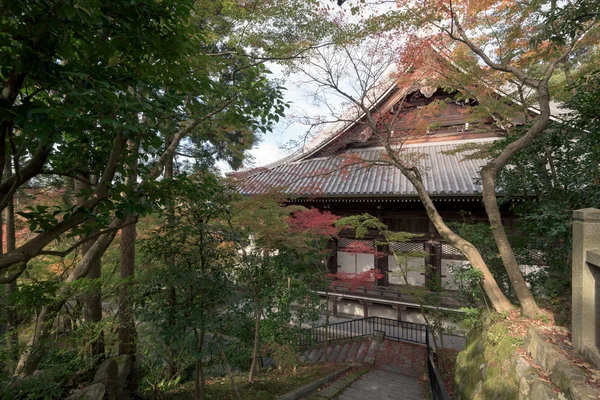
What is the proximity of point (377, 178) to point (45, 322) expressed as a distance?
29.2ft

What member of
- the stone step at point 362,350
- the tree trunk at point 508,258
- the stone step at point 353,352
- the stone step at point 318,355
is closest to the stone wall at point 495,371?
the tree trunk at point 508,258

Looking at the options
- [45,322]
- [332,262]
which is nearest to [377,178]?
[332,262]

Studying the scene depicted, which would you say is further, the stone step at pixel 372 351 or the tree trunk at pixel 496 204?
the stone step at pixel 372 351

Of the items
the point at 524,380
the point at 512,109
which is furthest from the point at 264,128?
the point at 512,109

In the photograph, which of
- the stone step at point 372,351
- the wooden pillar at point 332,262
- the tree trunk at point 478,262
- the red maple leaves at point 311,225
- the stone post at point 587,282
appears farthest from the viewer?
the wooden pillar at point 332,262

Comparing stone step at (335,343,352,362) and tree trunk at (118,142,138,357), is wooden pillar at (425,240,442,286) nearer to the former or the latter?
stone step at (335,343,352,362)

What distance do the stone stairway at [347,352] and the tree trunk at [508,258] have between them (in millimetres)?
5032

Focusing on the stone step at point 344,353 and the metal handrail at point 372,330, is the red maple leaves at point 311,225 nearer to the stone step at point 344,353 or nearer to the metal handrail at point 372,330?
the metal handrail at point 372,330

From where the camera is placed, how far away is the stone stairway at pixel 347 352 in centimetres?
863

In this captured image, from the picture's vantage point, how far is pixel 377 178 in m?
9.95

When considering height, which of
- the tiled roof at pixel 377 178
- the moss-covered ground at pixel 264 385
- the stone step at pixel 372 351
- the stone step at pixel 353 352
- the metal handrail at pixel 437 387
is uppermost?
the tiled roof at pixel 377 178

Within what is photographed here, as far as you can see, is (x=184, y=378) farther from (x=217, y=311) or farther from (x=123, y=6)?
(x=123, y=6)

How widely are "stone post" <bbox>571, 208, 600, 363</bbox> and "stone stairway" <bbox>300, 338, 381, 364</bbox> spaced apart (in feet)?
20.2

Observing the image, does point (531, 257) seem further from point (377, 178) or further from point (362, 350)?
point (362, 350)
